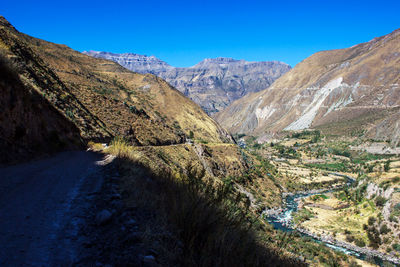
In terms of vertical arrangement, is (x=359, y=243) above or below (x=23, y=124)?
below

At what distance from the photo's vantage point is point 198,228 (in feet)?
11.9

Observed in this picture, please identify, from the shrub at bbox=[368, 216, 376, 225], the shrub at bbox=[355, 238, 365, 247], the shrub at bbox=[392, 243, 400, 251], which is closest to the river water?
the shrub at bbox=[355, 238, 365, 247]

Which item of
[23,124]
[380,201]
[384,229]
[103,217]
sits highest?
[380,201]

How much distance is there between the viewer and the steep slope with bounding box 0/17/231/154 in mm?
18859

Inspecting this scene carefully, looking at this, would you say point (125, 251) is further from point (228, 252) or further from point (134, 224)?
point (228, 252)

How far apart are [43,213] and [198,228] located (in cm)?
272

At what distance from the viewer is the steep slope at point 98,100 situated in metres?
18.9

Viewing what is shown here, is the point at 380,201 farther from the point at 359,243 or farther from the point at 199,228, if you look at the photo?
the point at 199,228

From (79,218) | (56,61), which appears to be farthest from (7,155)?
(56,61)

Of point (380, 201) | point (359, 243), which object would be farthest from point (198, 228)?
point (380, 201)

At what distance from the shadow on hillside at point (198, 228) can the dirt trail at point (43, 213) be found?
939 mm

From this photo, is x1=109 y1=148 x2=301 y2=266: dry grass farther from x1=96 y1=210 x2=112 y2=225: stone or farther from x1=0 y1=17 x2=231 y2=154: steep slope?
x1=0 y1=17 x2=231 y2=154: steep slope

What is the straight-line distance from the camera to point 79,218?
12.9ft

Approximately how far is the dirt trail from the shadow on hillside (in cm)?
94
